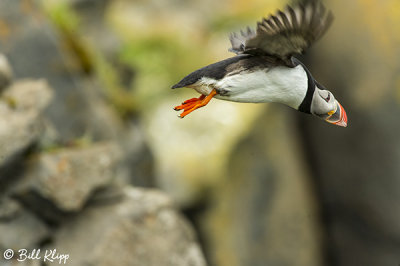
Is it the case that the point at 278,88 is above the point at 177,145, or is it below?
above

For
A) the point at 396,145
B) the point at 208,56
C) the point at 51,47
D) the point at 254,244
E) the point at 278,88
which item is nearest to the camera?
the point at 278,88

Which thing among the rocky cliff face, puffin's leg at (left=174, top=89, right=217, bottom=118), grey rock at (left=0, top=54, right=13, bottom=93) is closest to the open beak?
puffin's leg at (left=174, top=89, right=217, bottom=118)

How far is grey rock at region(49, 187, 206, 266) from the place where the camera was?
15.9 ft

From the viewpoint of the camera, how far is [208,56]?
9.31 meters

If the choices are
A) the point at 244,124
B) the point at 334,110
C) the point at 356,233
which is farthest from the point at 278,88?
the point at 356,233

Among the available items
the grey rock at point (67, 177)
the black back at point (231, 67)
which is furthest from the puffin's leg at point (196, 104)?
the grey rock at point (67, 177)

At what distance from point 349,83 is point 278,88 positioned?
567 centimetres

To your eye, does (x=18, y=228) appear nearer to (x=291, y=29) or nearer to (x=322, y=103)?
(x=322, y=103)

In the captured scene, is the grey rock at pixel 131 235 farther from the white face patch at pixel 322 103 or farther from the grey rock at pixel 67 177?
the white face patch at pixel 322 103

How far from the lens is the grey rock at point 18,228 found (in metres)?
4.54

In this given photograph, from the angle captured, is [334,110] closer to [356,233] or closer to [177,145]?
[177,145]

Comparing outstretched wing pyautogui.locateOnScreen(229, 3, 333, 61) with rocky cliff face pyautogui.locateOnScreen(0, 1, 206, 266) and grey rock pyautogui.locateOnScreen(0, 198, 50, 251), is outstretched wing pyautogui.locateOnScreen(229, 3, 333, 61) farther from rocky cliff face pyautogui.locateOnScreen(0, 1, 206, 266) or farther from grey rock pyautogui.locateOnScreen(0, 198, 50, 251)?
grey rock pyautogui.locateOnScreen(0, 198, 50, 251)

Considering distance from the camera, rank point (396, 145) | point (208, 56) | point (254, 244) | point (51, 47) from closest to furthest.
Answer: point (51, 47) < point (396, 145) < point (254, 244) < point (208, 56)

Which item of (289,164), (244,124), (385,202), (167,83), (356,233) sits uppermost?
(167,83)
